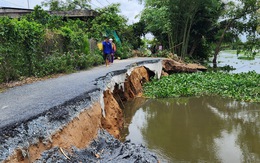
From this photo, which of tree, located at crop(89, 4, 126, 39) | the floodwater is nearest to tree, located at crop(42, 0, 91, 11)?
tree, located at crop(89, 4, 126, 39)

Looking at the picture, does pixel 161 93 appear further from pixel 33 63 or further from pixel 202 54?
pixel 202 54

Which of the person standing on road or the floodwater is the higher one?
the person standing on road

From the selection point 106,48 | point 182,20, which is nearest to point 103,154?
point 106,48

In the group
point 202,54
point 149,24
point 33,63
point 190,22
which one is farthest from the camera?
point 202,54

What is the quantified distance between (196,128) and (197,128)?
0.10 ft

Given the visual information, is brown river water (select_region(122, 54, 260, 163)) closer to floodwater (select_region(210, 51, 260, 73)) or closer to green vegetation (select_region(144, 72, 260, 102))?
green vegetation (select_region(144, 72, 260, 102))

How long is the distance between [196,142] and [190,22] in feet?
56.9

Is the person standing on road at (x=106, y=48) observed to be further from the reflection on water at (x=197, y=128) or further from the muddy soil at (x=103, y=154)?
the muddy soil at (x=103, y=154)

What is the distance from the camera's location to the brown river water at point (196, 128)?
21.1ft

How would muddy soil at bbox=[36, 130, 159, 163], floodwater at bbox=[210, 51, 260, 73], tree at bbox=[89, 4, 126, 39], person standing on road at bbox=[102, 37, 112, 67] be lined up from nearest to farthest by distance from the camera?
muddy soil at bbox=[36, 130, 159, 163]
person standing on road at bbox=[102, 37, 112, 67]
tree at bbox=[89, 4, 126, 39]
floodwater at bbox=[210, 51, 260, 73]

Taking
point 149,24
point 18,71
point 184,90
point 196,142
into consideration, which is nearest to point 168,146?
point 196,142

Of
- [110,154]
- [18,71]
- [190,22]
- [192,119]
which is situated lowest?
[192,119]

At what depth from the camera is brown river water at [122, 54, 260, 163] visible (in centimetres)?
643

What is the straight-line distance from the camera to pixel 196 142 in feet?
23.5
